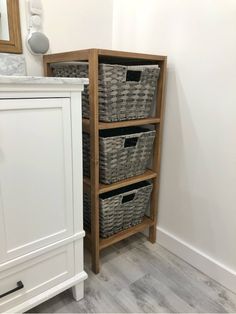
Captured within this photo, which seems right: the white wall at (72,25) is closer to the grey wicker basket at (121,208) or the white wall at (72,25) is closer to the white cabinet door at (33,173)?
the white cabinet door at (33,173)

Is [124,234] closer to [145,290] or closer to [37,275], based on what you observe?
[145,290]

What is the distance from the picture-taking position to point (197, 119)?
1249 mm

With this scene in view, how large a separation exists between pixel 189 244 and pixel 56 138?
3.14 ft

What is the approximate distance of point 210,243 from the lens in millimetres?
1305

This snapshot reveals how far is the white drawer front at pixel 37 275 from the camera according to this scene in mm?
934

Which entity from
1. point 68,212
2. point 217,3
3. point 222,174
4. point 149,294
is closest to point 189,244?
point 149,294

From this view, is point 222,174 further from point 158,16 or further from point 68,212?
point 158,16

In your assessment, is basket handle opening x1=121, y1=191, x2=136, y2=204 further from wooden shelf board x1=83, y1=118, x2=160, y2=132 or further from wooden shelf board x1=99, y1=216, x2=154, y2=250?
wooden shelf board x1=83, y1=118, x2=160, y2=132

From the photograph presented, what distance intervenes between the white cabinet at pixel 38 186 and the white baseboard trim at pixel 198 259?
644 mm

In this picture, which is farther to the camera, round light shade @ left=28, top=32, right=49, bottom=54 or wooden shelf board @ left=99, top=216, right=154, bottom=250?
wooden shelf board @ left=99, top=216, right=154, bottom=250

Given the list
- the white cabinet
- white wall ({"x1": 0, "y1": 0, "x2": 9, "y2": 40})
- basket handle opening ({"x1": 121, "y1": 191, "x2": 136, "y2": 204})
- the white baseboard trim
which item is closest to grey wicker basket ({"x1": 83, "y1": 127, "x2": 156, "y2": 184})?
basket handle opening ({"x1": 121, "y1": 191, "x2": 136, "y2": 204})

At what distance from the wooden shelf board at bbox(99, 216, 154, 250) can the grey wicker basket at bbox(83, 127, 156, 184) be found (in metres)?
0.31

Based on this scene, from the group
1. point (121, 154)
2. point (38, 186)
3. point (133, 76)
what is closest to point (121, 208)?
point (121, 154)

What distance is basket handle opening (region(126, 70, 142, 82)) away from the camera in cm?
121
